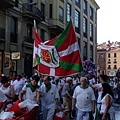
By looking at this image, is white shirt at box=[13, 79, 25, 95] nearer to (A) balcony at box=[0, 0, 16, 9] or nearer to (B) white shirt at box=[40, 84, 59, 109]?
(B) white shirt at box=[40, 84, 59, 109]

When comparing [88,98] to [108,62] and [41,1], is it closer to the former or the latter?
[41,1]

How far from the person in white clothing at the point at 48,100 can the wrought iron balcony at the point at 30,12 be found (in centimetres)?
2034

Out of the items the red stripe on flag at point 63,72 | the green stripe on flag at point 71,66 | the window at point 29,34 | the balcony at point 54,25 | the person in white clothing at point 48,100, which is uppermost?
the balcony at point 54,25

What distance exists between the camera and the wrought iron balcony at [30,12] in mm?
28391

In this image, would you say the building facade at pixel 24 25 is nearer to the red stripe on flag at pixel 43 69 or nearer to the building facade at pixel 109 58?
the red stripe on flag at pixel 43 69

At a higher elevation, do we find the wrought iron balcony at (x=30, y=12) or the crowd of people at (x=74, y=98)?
the wrought iron balcony at (x=30, y=12)

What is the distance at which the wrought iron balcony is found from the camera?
28.4 m

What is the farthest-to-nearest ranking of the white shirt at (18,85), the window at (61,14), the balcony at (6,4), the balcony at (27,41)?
1. the window at (61,14)
2. the balcony at (27,41)
3. the balcony at (6,4)
4. the white shirt at (18,85)

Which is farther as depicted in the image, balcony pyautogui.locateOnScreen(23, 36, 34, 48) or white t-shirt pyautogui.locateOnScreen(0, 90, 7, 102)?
balcony pyautogui.locateOnScreen(23, 36, 34, 48)

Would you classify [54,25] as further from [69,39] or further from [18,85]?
[69,39]

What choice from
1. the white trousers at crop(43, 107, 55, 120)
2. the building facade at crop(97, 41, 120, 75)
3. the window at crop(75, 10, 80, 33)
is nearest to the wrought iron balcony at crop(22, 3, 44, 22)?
the window at crop(75, 10, 80, 33)

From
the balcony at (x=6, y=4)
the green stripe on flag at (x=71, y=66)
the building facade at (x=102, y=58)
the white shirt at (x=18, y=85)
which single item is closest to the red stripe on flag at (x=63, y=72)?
the green stripe on flag at (x=71, y=66)

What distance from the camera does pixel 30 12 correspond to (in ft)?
94.1

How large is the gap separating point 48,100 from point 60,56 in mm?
1833
